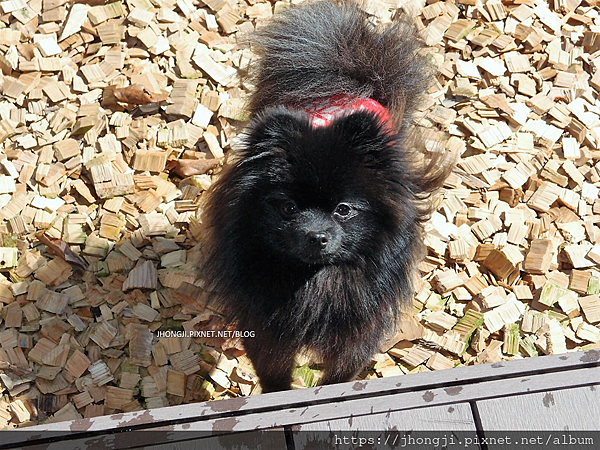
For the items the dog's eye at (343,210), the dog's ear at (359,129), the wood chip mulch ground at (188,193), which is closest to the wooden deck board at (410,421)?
the dog's eye at (343,210)

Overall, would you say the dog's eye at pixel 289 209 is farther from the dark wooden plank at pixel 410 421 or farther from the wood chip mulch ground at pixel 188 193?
the wood chip mulch ground at pixel 188 193

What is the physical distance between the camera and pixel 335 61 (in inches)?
126

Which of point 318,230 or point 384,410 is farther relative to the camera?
point 318,230

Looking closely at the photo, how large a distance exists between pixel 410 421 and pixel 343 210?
33.9 inches

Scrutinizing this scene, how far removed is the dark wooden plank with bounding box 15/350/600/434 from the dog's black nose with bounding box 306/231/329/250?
562 millimetres

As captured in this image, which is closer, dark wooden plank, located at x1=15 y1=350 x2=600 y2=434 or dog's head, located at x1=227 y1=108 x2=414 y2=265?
dark wooden plank, located at x1=15 y1=350 x2=600 y2=434

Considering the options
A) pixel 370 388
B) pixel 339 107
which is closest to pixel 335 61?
pixel 339 107

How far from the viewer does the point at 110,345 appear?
3.13 m

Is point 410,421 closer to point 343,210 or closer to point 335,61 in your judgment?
point 343,210

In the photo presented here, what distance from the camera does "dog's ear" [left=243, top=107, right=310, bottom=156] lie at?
2.48 metres

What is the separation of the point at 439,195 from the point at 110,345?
1893 millimetres

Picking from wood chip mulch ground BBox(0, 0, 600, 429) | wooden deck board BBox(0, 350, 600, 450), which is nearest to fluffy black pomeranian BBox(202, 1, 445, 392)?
wood chip mulch ground BBox(0, 0, 600, 429)

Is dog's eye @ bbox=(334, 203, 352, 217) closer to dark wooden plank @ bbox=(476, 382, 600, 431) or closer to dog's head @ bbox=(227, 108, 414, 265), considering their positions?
dog's head @ bbox=(227, 108, 414, 265)

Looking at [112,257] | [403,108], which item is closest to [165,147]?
[112,257]
